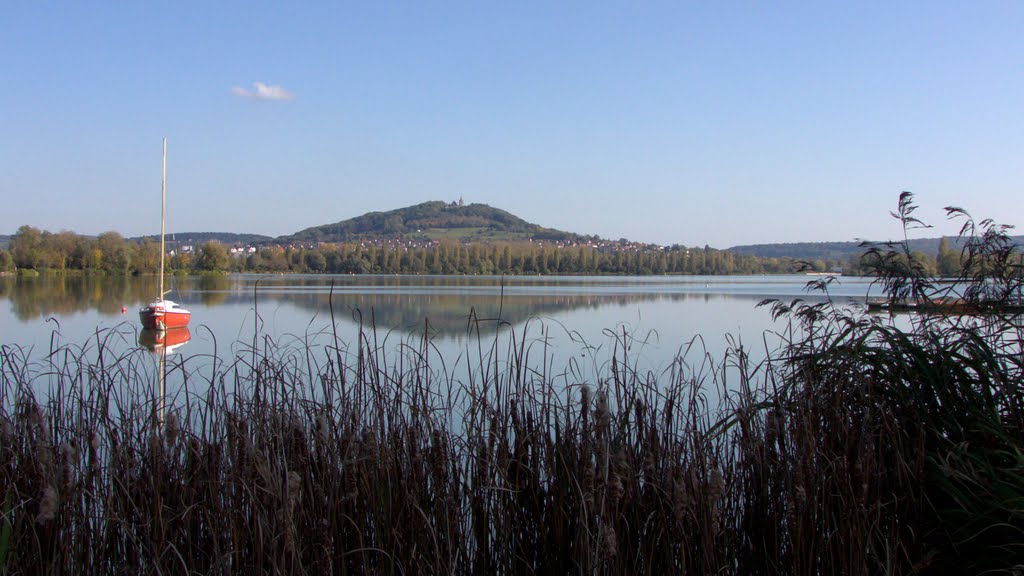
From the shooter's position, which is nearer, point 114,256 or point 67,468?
point 67,468

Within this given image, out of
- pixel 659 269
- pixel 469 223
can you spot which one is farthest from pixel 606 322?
pixel 469 223

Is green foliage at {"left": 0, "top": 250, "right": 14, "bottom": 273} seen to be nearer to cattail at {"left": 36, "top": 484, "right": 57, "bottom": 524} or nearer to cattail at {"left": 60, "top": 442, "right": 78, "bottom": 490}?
cattail at {"left": 60, "top": 442, "right": 78, "bottom": 490}

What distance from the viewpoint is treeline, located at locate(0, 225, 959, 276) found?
71688 millimetres

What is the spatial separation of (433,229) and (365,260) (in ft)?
252

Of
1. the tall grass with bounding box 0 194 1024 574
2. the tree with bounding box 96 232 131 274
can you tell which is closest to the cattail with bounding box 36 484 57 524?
the tall grass with bounding box 0 194 1024 574

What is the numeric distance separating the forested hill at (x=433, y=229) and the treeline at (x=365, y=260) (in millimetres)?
22879

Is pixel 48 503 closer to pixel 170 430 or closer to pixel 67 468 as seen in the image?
pixel 67 468

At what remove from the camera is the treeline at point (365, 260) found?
71688 millimetres

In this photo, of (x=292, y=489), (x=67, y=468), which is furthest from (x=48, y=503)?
(x=292, y=489)

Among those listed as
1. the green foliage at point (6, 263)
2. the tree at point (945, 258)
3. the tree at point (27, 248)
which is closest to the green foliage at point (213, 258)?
the tree at point (27, 248)

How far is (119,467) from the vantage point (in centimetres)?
310

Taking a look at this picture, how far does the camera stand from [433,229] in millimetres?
178125

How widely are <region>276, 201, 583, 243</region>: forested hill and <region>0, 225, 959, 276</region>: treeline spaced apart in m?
22.9

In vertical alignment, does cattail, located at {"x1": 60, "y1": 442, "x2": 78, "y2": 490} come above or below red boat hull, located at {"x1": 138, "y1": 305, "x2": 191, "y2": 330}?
above
